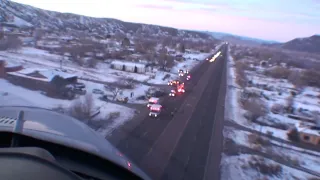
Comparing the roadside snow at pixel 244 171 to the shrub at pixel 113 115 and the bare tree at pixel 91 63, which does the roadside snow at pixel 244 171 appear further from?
the bare tree at pixel 91 63

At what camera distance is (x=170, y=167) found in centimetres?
455

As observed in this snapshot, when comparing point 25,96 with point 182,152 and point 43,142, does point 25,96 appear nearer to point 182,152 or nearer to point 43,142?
point 182,152

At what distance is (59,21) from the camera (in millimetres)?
52094

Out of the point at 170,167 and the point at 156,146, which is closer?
the point at 170,167

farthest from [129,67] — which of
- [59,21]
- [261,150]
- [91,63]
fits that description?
[59,21]

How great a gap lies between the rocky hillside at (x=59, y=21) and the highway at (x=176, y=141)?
33.2 m

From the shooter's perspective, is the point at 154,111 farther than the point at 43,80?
No

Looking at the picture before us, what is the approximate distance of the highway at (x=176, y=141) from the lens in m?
4.54

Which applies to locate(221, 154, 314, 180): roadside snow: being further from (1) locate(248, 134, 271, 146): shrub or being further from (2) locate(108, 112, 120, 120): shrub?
(2) locate(108, 112, 120, 120): shrub

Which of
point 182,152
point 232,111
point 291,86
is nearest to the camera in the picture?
point 182,152

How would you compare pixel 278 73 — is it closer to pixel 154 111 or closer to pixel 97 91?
pixel 97 91

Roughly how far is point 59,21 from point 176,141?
169ft

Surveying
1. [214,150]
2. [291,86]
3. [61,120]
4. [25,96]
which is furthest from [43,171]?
[291,86]

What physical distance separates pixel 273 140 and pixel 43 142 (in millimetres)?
6864
